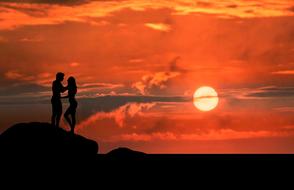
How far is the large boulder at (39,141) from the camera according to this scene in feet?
111

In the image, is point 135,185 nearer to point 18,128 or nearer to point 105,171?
point 105,171

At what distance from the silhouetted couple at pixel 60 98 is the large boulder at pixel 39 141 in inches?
27.7

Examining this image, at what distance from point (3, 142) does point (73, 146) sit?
3848mm

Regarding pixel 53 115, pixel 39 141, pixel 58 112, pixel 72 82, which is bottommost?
pixel 39 141

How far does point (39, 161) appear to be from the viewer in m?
33.6

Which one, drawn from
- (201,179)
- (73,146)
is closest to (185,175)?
(201,179)

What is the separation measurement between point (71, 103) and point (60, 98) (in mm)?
728


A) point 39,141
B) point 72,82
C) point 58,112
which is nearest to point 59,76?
point 72,82

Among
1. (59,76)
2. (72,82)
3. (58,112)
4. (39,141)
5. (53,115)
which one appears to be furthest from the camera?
(53,115)

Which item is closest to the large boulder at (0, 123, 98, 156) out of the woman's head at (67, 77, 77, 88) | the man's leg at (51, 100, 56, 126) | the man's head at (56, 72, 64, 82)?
the man's leg at (51, 100, 56, 126)

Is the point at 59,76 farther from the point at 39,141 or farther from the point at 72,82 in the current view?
the point at 39,141

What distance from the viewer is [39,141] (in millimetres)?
34000

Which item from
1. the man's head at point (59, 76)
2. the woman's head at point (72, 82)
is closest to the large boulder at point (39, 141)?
the woman's head at point (72, 82)

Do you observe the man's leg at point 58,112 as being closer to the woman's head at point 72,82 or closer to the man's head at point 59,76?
the woman's head at point 72,82
